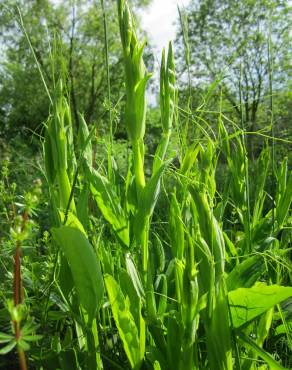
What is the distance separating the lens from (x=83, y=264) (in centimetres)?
72

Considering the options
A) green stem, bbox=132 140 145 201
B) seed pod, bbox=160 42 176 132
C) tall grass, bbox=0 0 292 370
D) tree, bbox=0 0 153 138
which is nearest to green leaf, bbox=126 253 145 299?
tall grass, bbox=0 0 292 370

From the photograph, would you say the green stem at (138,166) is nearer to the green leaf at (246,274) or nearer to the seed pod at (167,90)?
the seed pod at (167,90)

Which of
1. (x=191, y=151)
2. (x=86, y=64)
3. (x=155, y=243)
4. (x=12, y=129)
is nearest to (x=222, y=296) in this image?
(x=191, y=151)

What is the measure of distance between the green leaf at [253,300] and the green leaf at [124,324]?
0.61 ft

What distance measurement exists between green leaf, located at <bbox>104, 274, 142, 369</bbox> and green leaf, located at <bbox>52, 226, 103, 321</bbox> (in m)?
0.03

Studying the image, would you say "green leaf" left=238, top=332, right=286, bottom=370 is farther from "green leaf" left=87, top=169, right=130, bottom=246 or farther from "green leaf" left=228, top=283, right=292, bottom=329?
"green leaf" left=87, top=169, right=130, bottom=246

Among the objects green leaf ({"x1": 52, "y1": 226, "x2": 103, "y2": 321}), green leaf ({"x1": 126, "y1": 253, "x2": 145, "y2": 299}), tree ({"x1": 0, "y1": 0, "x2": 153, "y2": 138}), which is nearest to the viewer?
green leaf ({"x1": 52, "y1": 226, "x2": 103, "y2": 321})

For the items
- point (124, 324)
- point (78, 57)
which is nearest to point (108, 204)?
point (124, 324)

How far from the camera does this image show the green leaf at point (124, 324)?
30.8 inches

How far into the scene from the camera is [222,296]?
→ 74 cm

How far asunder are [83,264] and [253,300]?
30cm

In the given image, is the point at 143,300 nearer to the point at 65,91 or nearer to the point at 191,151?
the point at 191,151

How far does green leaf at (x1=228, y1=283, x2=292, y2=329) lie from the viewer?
74 centimetres

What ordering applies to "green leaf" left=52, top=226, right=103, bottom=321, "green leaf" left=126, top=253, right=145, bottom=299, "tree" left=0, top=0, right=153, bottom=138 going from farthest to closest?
"tree" left=0, top=0, right=153, bottom=138
"green leaf" left=126, top=253, right=145, bottom=299
"green leaf" left=52, top=226, right=103, bottom=321
